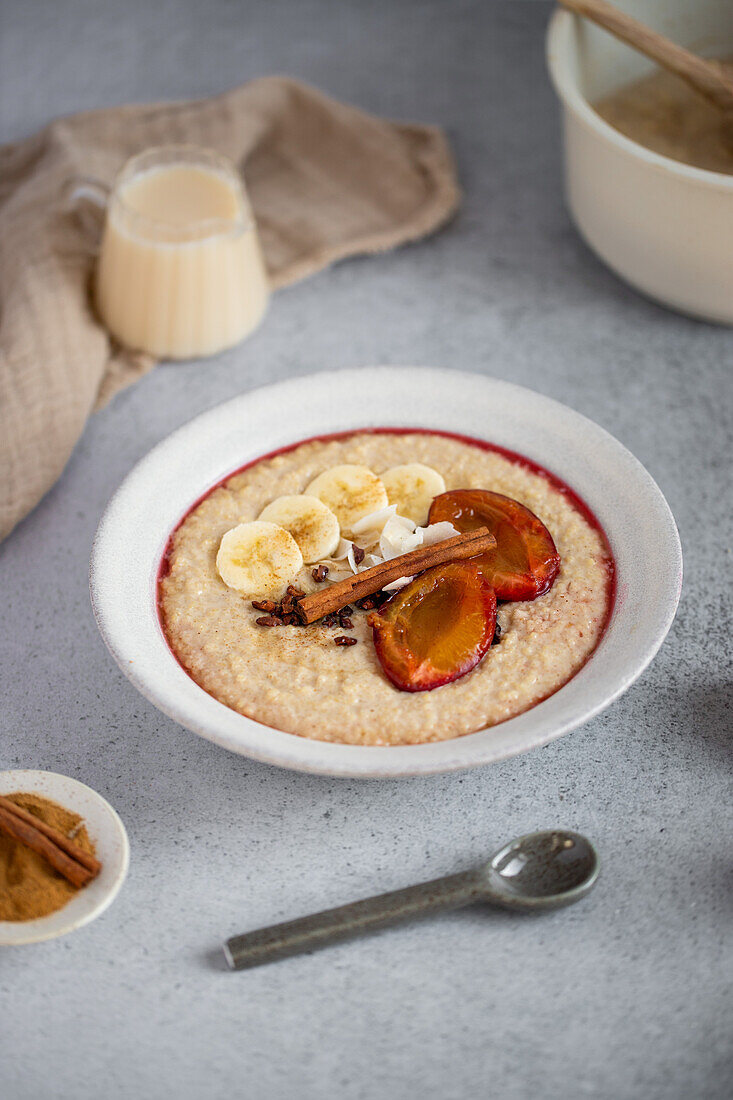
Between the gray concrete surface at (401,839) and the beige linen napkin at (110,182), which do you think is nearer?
the gray concrete surface at (401,839)

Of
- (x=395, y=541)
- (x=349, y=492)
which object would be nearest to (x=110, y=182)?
(x=349, y=492)

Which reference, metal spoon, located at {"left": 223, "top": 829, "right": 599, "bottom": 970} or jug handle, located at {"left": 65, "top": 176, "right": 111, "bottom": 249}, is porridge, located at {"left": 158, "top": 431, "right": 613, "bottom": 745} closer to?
metal spoon, located at {"left": 223, "top": 829, "right": 599, "bottom": 970}

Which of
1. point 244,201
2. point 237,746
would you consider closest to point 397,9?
point 244,201

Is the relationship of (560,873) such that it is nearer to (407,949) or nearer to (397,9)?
(407,949)

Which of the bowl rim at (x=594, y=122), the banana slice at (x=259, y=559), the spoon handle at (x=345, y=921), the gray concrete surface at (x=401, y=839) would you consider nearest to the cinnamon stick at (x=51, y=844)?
the gray concrete surface at (x=401, y=839)

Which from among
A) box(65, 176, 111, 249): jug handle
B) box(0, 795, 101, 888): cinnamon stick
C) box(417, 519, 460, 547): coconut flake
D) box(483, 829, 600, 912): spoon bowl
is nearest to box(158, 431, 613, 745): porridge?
box(417, 519, 460, 547): coconut flake

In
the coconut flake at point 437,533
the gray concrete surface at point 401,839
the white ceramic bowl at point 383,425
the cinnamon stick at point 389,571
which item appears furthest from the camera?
the coconut flake at point 437,533

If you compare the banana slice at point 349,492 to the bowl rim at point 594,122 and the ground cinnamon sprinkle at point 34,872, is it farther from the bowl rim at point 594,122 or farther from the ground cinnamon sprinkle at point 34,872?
the bowl rim at point 594,122
